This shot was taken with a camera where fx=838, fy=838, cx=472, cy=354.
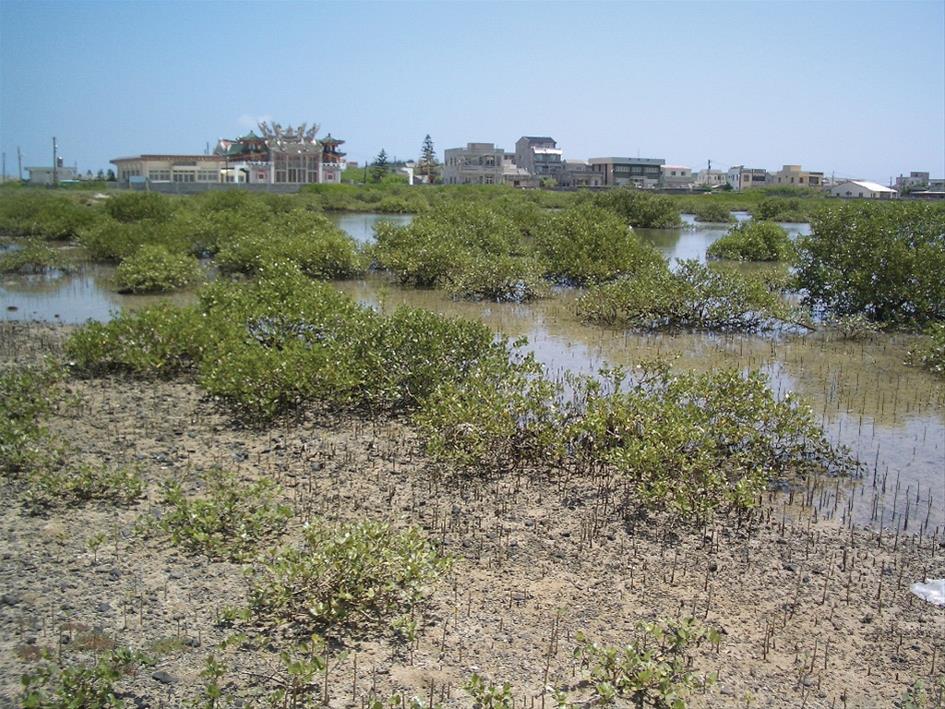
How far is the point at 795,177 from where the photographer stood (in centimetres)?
11306

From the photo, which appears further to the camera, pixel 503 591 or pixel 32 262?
pixel 32 262

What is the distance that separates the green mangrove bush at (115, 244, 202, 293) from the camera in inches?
719

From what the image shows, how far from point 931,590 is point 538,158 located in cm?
11735

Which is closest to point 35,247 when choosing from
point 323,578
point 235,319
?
point 235,319

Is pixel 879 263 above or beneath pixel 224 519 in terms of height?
above

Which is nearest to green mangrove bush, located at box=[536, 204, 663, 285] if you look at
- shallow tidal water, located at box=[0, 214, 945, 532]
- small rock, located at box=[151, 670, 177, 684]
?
shallow tidal water, located at box=[0, 214, 945, 532]

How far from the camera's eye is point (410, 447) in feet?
26.8

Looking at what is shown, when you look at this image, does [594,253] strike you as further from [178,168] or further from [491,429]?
[178,168]

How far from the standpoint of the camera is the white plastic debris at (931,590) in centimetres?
560

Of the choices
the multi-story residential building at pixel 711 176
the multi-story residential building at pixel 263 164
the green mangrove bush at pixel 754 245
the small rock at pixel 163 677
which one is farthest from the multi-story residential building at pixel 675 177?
the small rock at pixel 163 677

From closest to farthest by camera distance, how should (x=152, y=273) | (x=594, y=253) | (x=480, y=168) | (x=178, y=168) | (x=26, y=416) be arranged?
(x=26, y=416) → (x=152, y=273) → (x=594, y=253) → (x=178, y=168) → (x=480, y=168)

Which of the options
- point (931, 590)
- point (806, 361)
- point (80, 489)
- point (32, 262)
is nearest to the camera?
point (931, 590)

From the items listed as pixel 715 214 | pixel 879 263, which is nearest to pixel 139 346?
pixel 879 263

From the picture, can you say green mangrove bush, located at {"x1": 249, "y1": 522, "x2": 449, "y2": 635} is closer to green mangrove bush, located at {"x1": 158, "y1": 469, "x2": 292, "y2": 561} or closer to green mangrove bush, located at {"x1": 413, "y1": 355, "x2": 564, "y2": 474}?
green mangrove bush, located at {"x1": 158, "y1": 469, "x2": 292, "y2": 561}
